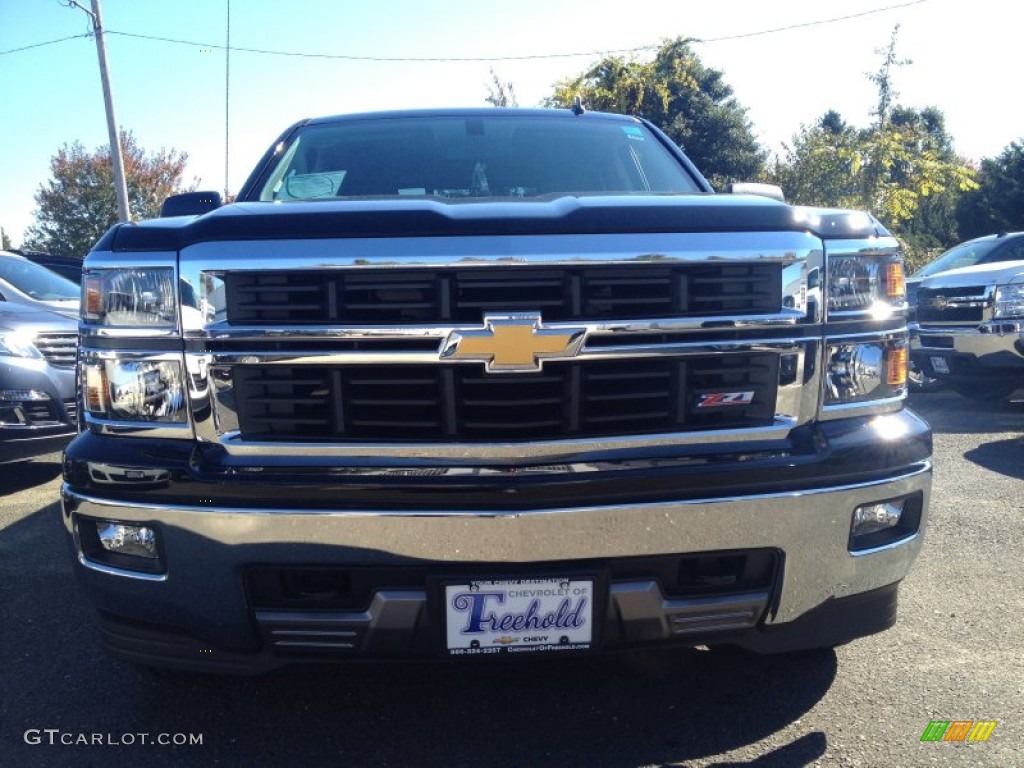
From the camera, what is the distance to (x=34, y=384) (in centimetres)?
544

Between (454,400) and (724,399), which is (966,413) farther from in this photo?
(454,400)

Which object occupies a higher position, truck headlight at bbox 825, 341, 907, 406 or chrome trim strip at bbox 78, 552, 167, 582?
truck headlight at bbox 825, 341, 907, 406

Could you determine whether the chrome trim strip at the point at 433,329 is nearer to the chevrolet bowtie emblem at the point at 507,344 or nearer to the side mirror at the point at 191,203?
the chevrolet bowtie emblem at the point at 507,344

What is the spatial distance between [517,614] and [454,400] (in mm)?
539

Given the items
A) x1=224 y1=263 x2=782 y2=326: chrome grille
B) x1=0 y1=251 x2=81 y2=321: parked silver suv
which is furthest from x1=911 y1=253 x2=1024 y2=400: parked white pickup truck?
x1=0 y1=251 x2=81 y2=321: parked silver suv

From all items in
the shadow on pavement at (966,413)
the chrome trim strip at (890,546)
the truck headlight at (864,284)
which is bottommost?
the shadow on pavement at (966,413)

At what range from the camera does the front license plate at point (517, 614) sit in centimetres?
207

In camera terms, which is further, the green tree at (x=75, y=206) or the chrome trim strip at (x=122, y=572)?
the green tree at (x=75, y=206)

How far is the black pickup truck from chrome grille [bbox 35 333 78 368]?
12.8 feet

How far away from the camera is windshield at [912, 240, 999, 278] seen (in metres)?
9.61

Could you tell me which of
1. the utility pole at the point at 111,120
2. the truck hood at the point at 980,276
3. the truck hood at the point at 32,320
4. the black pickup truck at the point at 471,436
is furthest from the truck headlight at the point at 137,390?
the utility pole at the point at 111,120

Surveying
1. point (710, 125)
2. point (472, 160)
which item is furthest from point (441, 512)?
point (710, 125)

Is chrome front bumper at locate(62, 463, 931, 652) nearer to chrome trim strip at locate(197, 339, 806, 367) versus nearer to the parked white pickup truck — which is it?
chrome trim strip at locate(197, 339, 806, 367)

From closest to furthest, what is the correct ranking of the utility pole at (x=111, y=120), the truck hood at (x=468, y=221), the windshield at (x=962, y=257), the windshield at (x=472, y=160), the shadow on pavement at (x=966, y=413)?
the truck hood at (x=468, y=221), the windshield at (x=472, y=160), the shadow on pavement at (x=966, y=413), the windshield at (x=962, y=257), the utility pole at (x=111, y=120)
